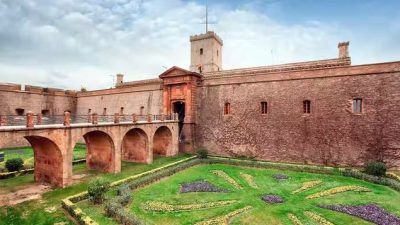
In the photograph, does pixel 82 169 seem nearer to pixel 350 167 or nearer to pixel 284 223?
pixel 284 223

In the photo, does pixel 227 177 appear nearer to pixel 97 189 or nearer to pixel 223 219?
pixel 223 219

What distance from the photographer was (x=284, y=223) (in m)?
10.5

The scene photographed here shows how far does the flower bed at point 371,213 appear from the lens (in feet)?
34.8

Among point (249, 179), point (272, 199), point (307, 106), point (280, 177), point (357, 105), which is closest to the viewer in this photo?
point (272, 199)

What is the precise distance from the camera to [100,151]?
61.7 feet

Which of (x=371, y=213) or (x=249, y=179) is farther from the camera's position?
(x=249, y=179)

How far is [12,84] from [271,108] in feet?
102

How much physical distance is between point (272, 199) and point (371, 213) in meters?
4.36

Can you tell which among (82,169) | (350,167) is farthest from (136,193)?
(350,167)

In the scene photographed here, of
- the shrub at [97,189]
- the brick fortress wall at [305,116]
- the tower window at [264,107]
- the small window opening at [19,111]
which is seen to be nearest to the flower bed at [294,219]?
the shrub at [97,189]

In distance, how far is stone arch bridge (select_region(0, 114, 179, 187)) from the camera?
1368 cm

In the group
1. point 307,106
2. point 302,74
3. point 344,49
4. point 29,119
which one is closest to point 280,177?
point 307,106

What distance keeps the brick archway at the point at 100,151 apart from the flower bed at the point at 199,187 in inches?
242

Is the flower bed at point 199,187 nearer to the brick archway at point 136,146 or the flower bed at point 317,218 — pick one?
the flower bed at point 317,218
